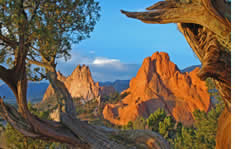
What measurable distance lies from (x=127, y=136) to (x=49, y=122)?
2089 mm

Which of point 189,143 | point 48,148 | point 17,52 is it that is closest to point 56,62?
point 17,52

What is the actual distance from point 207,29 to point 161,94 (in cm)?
4267

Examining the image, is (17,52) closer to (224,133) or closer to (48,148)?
(224,133)

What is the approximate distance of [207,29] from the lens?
12.8 ft

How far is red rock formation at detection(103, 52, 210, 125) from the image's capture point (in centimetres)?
4144

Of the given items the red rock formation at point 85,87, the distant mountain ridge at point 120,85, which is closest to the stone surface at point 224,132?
the red rock formation at point 85,87

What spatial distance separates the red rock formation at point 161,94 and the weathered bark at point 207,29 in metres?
36.4

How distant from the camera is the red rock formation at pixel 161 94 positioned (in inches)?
1631

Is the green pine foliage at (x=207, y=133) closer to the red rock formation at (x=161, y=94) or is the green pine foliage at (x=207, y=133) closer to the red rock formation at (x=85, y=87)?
the red rock formation at (x=161, y=94)

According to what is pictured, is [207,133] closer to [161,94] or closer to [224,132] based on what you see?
[224,132]

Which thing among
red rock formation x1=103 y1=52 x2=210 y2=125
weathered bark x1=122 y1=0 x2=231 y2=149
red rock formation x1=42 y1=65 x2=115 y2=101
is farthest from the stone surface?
red rock formation x1=42 y1=65 x2=115 y2=101

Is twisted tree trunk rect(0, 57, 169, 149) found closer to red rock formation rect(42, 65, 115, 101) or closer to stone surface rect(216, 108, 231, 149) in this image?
stone surface rect(216, 108, 231, 149)

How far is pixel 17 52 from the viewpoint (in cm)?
547


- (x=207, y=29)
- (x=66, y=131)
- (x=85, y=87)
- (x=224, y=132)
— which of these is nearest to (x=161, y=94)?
(x=85, y=87)
